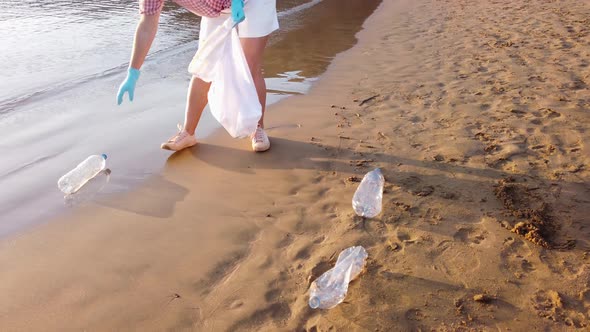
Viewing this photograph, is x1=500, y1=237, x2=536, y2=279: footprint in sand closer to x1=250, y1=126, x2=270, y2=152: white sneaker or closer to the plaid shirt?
x1=250, y1=126, x2=270, y2=152: white sneaker

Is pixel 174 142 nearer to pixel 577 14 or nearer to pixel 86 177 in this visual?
pixel 86 177

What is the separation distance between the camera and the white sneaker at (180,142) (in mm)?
3527

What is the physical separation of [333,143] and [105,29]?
571cm

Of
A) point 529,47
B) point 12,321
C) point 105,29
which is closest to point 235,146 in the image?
point 12,321

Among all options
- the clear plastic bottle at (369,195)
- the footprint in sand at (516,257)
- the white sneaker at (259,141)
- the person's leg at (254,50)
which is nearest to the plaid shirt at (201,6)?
the person's leg at (254,50)

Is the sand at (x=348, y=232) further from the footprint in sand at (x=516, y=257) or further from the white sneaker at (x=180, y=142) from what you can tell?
the white sneaker at (x=180, y=142)

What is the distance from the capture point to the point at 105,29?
769 cm

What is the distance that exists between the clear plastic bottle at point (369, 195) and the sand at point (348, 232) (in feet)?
0.22

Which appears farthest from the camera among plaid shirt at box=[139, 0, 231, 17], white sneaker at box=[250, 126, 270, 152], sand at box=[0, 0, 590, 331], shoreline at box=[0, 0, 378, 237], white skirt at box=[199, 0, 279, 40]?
white sneaker at box=[250, 126, 270, 152]

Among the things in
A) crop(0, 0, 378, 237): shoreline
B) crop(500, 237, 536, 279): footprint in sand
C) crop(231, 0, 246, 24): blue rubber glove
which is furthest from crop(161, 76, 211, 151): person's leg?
crop(500, 237, 536, 279): footprint in sand

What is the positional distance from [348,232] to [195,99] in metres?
1.71

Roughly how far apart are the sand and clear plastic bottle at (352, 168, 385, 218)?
0.22ft

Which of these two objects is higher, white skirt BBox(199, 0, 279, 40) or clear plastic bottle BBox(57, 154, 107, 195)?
white skirt BBox(199, 0, 279, 40)

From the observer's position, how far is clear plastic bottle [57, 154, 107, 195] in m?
3.14
